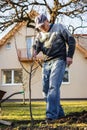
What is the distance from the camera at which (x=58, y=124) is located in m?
5.75

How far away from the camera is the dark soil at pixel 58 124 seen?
5523 millimetres

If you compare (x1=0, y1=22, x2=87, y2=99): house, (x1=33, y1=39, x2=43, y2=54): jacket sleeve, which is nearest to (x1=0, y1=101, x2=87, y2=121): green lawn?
(x1=33, y1=39, x2=43, y2=54): jacket sleeve

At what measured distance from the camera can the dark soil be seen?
552 centimetres

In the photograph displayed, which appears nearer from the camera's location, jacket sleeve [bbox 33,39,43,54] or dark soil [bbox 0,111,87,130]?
dark soil [bbox 0,111,87,130]

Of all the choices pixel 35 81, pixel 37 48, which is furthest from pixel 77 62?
pixel 37 48

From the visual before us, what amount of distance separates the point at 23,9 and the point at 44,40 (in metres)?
14.0

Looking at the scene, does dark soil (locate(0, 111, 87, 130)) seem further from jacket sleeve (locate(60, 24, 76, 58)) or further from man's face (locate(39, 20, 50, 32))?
man's face (locate(39, 20, 50, 32))

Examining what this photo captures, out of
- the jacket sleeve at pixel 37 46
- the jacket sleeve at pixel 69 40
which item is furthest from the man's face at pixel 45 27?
the jacket sleeve at pixel 37 46

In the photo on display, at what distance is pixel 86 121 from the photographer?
19.7 feet

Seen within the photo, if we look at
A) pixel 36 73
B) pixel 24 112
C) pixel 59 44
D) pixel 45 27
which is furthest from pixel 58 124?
pixel 36 73

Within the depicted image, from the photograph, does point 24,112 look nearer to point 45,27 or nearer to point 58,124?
point 45,27

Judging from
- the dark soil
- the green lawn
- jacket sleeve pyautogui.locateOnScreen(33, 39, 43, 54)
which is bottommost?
the green lawn

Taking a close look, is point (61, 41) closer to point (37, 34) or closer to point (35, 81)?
point (37, 34)

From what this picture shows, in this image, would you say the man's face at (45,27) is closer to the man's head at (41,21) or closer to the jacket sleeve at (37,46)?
the man's head at (41,21)
